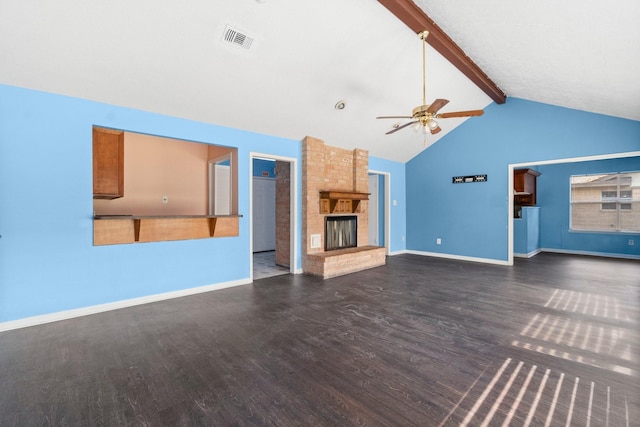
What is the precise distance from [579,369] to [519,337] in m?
0.55

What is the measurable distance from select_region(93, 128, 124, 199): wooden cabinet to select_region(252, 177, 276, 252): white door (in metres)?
4.57

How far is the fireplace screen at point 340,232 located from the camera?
578 cm

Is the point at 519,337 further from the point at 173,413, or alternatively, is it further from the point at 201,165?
the point at 201,165

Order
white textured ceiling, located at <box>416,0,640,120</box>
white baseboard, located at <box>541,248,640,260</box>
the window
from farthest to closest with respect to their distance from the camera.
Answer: the window
white baseboard, located at <box>541,248,640,260</box>
white textured ceiling, located at <box>416,0,640,120</box>

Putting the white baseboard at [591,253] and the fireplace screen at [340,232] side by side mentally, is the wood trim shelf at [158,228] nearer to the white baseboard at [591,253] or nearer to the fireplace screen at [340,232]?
the fireplace screen at [340,232]

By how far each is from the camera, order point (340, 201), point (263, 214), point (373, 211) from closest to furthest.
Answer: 1. point (340, 201)
2. point (373, 211)
3. point (263, 214)

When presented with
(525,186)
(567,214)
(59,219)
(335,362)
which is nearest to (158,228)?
(59,219)

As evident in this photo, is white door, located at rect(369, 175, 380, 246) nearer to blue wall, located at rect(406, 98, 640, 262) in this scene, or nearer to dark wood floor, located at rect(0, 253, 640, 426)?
blue wall, located at rect(406, 98, 640, 262)

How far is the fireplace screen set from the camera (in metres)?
5.78

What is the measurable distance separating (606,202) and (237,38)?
9.58 m

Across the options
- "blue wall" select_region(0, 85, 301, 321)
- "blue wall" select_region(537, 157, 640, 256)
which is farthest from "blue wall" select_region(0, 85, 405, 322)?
"blue wall" select_region(537, 157, 640, 256)

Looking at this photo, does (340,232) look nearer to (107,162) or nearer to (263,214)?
(263,214)

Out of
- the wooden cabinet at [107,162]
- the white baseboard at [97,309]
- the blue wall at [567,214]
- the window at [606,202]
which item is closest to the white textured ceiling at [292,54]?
the wooden cabinet at [107,162]

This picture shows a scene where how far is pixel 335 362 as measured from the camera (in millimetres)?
2244
